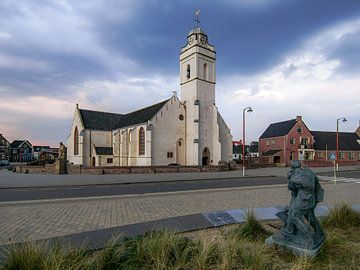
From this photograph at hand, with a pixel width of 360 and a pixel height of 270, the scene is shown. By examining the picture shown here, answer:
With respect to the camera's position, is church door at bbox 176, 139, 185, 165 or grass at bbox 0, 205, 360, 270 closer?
grass at bbox 0, 205, 360, 270

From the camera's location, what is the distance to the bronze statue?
15.0ft

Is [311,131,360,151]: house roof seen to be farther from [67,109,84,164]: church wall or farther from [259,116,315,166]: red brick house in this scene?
[67,109,84,164]: church wall

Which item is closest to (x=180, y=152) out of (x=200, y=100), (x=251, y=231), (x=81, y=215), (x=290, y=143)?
(x=200, y=100)

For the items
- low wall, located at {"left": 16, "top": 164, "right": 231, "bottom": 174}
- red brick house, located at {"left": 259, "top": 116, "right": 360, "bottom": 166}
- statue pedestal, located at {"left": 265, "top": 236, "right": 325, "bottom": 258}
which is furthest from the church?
statue pedestal, located at {"left": 265, "top": 236, "right": 325, "bottom": 258}

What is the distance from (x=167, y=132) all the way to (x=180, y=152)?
4021 millimetres

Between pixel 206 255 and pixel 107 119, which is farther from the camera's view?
pixel 107 119

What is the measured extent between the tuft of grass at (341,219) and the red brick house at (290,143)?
5105 centimetres

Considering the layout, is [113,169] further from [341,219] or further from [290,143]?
[290,143]

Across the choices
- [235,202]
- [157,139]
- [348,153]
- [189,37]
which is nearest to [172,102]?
[157,139]

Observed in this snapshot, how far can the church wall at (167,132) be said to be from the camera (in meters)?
41.5

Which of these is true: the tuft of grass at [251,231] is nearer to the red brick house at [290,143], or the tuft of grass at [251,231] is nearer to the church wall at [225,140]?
the church wall at [225,140]

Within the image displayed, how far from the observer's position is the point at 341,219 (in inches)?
260

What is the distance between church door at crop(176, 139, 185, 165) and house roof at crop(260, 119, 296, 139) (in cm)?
2678

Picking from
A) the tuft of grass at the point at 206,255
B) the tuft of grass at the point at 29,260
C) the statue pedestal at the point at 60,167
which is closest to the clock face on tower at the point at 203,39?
the statue pedestal at the point at 60,167
